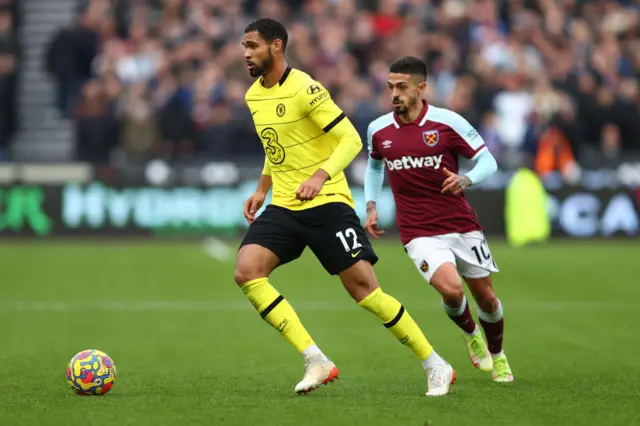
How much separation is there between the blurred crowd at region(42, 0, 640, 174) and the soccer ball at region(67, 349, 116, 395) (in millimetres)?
14672

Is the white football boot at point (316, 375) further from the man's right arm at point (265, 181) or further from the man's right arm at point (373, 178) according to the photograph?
the man's right arm at point (373, 178)

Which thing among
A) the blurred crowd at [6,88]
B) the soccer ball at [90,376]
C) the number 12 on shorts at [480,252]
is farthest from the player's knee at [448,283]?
the blurred crowd at [6,88]

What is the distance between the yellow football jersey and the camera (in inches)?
318

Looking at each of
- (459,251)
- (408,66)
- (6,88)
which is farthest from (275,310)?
(6,88)

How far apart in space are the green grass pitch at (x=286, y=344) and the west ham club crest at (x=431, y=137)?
1672 mm

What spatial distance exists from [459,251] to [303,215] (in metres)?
1.31

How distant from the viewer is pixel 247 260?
8.09 metres

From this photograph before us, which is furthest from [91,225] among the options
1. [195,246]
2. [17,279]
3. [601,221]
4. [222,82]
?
[601,221]

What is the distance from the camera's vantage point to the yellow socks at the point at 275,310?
809 centimetres

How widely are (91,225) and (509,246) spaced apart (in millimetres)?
7184

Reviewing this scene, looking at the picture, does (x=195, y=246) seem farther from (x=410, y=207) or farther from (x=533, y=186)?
(x=410, y=207)

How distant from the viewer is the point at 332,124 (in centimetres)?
804

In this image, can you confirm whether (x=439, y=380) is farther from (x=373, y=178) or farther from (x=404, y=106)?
(x=404, y=106)

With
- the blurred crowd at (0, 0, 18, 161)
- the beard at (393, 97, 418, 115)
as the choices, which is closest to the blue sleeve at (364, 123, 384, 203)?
the beard at (393, 97, 418, 115)
